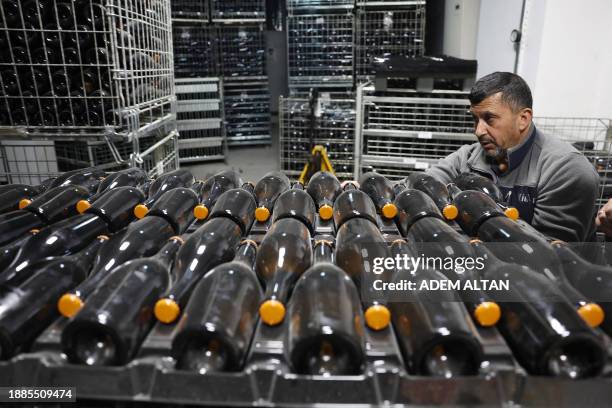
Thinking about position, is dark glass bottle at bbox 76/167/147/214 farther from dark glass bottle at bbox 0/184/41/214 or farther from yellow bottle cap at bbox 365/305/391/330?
yellow bottle cap at bbox 365/305/391/330

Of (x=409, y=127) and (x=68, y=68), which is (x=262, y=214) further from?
(x=409, y=127)

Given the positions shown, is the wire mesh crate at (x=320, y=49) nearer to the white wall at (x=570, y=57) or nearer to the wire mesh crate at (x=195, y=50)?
the wire mesh crate at (x=195, y=50)

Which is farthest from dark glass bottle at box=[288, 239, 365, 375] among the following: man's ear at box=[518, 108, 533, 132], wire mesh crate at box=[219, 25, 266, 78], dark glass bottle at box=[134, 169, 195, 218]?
wire mesh crate at box=[219, 25, 266, 78]

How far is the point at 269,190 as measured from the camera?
1.24 meters

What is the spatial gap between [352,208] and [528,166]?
43.5 inches

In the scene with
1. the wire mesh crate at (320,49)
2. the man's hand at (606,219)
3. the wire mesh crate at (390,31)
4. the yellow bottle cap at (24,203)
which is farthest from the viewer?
the wire mesh crate at (320,49)

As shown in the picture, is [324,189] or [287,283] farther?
Answer: [324,189]

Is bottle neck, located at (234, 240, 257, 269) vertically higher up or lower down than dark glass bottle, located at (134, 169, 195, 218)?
lower down

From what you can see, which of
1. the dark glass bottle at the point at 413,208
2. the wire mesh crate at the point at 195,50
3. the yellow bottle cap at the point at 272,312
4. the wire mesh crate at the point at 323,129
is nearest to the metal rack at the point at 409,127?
the wire mesh crate at the point at 323,129

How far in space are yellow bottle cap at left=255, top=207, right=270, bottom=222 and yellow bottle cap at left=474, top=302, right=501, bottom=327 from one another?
0.56 metres

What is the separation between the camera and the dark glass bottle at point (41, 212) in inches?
39.2

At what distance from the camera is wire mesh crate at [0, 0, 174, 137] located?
7.48 ft

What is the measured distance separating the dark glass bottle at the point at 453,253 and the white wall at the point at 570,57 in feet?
7.84

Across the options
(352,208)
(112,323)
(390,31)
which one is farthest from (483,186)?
(390,31)
